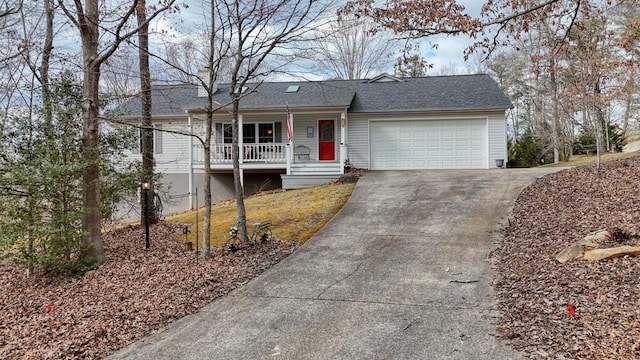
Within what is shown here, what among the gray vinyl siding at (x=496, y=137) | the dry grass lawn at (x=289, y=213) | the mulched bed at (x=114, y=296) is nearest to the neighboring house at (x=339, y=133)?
the gray vinyl siding at (x=496, y=137)

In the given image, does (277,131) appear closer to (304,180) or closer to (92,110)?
(304,180)

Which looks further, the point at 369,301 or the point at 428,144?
the point at 428,144

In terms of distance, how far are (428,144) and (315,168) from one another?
4531 mm

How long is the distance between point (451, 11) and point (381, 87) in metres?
11.8

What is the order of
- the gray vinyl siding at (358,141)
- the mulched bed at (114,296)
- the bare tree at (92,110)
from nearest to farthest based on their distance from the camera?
1. the mulched bed at (114,296)
2. the bare tree at (92,110)
3. the gray vinyl siding at (358,141)

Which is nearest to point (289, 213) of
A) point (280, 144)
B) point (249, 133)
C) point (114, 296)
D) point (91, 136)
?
Result: point (91, 136)

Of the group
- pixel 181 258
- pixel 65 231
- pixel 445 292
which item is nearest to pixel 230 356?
pixel 445 292

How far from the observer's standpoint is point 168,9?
7500 millimetres

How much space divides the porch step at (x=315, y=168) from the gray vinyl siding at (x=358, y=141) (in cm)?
166

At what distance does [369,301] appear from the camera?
515cm

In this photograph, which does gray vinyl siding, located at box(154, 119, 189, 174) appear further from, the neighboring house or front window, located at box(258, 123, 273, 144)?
front window, located at box(258, 123, 273, 144)

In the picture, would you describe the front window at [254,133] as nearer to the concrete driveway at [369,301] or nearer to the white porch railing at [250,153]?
the white porch railing at [250,153]

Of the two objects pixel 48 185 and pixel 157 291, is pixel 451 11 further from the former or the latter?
pixel 48 185

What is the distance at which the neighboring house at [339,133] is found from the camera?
1560 cm
